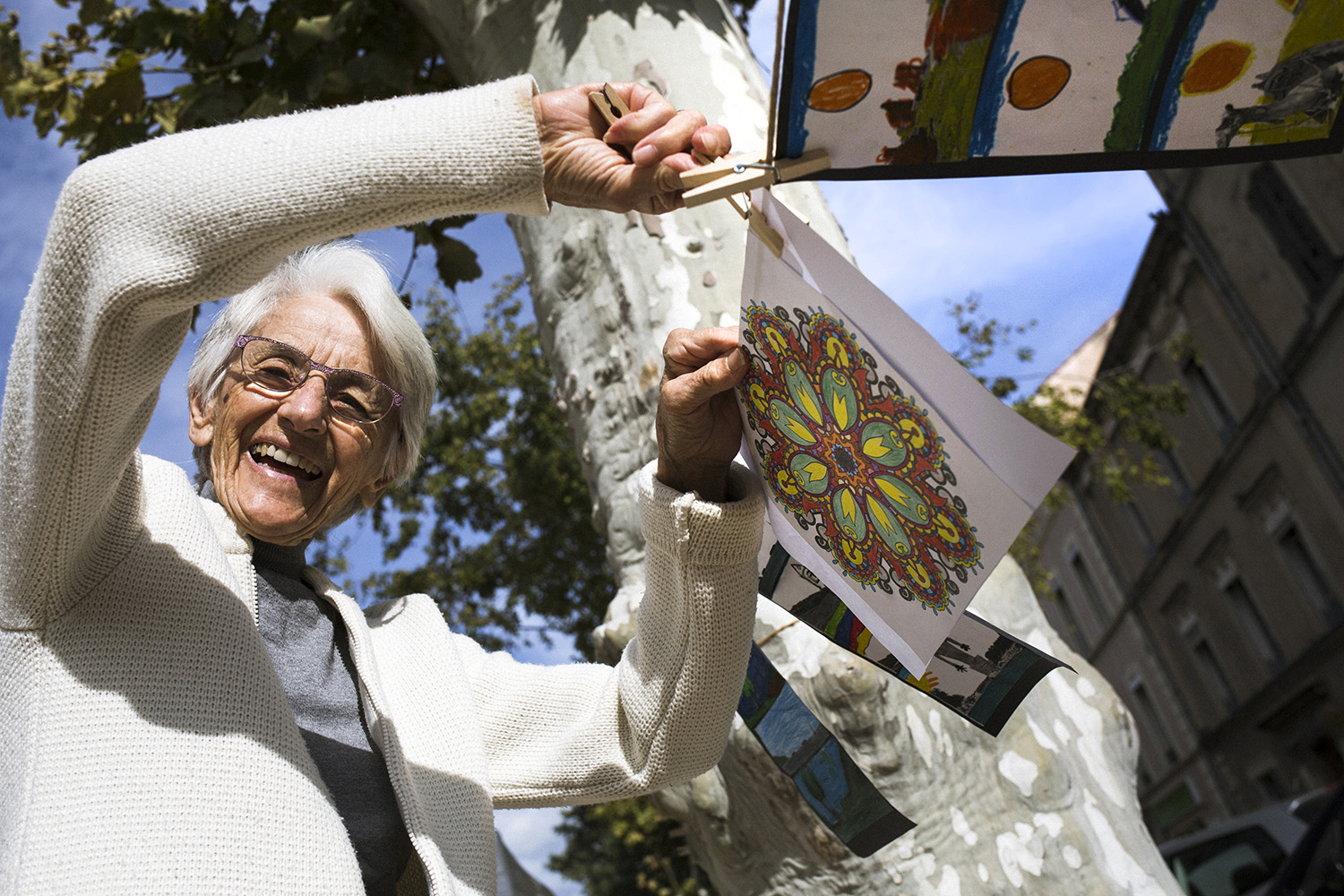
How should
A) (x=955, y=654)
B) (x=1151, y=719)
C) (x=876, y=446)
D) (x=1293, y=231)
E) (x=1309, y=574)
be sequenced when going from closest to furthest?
(x=876, y=446)
(x=955, y=654)
(x=1293, y=231)
(x=1309, y=574)
(x=1151, y=719)

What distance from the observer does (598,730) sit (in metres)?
1.64

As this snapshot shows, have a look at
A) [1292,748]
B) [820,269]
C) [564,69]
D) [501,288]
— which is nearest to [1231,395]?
[1292,748]

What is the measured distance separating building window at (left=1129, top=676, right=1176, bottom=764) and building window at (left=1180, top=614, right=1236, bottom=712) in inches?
104

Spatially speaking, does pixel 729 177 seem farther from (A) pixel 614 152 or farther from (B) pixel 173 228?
(B) pixel 173 228

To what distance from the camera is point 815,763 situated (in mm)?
1817

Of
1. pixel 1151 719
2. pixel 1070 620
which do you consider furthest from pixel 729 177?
pixel 1070 620

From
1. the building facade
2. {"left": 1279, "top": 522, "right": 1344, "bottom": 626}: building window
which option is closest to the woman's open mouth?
the building facade

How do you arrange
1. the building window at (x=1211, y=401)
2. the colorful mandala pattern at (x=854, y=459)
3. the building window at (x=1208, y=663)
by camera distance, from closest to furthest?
the colorful mandala pattern at (x=854, y=459), the building window at (x=1211, y=401), the building window at (x=1208, y=663)

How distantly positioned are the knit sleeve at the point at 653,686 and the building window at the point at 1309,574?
53.8 feet

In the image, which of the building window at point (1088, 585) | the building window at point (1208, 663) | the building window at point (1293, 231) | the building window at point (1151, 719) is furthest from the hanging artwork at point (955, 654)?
the building window at point (1088, 585)

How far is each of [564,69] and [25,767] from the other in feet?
7.33

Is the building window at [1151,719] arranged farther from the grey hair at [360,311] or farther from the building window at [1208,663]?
the grey hair at [360,311]

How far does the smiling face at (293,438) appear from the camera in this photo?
158 centimetres

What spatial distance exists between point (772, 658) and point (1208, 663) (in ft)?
68.9
